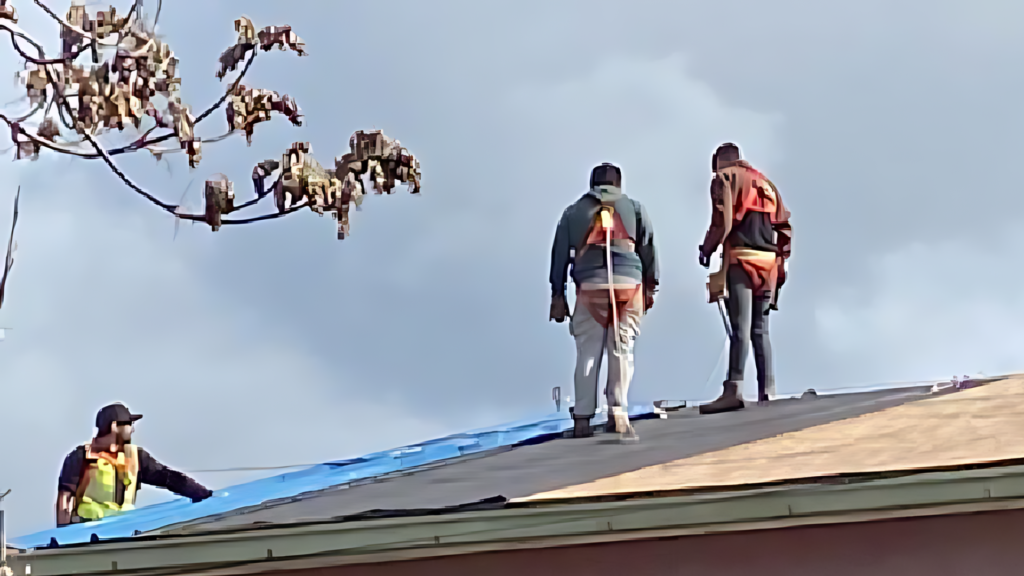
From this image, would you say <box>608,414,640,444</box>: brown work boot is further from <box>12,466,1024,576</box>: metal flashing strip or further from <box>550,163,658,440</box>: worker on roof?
<box>12,466,1024,576</box>: metal flashing strip

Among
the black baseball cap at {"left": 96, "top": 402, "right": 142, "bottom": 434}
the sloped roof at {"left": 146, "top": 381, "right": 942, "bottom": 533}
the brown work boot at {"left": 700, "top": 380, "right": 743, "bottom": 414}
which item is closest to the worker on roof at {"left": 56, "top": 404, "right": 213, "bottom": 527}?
the black baseball cap at {"left": 96, "top": 402, "right": 142, "bottom": 434}

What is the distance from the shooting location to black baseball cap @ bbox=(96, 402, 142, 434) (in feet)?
20.6

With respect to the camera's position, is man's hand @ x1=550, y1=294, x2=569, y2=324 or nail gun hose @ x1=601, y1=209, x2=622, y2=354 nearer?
nail gun hose @ x1=601, y1=209, x2=622, y2=354

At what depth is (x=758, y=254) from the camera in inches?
274

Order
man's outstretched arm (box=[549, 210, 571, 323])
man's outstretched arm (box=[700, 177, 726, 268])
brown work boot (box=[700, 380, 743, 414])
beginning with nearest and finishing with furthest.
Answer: man's outstretched arm (box=[549, 210, 571, 323]) < man's outstretched arm (box=[700, 177, 726, 268]) < brown work boot (box=[700, 380, 743, 414])

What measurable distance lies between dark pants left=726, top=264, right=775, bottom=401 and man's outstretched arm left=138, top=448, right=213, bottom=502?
296 centimetres

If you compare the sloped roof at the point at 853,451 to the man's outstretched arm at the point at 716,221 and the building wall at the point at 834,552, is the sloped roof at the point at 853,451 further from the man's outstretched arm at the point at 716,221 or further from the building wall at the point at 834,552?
the man's outstretched arm at the point at 716,221

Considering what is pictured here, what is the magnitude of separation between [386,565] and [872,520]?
1887mm

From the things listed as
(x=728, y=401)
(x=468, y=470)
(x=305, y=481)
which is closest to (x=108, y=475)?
(x=305, y=481)

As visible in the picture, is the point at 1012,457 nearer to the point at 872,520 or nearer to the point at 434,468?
the point at 872,520

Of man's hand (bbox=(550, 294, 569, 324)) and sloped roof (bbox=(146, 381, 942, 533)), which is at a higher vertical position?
man's hand (bbox=(550, 294, 569, 324))

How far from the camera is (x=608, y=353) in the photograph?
6.27 metres

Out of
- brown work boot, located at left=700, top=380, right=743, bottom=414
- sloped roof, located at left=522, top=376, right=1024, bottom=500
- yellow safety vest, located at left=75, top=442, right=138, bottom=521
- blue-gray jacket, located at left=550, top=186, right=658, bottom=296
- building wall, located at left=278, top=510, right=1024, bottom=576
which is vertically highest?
blue-gray jacket, located at left=550, top=186, right=658, bottom=296

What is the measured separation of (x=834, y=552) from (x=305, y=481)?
243 cm
